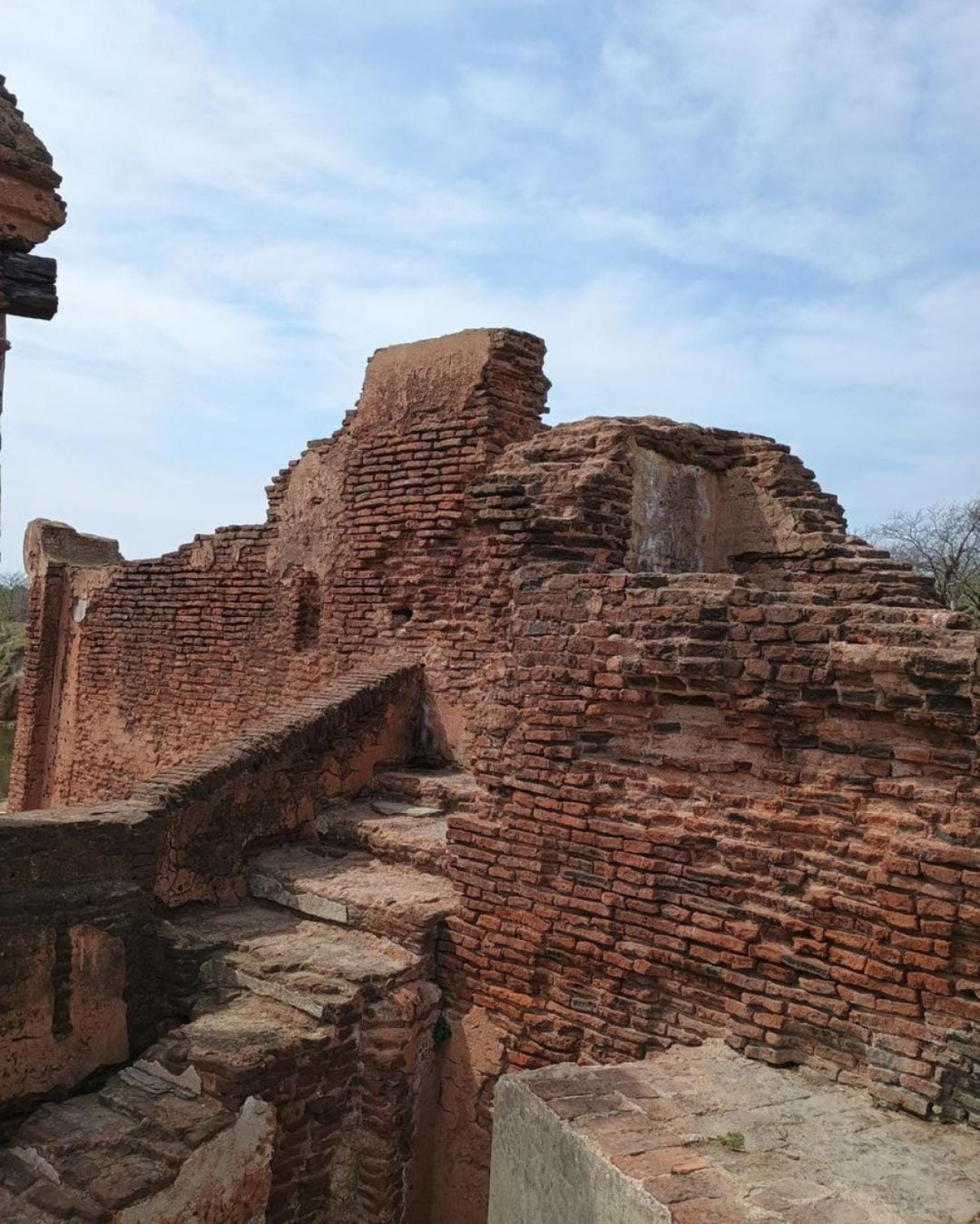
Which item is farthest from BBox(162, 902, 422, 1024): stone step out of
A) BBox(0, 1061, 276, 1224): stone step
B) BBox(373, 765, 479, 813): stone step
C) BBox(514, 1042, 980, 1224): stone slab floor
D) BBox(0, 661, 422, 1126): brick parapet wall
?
BBox(373, 765, 479, 813): stone step

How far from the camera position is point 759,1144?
291cm

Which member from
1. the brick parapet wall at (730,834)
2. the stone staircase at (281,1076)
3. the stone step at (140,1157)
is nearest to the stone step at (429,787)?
the stone staircase at (281,1076)

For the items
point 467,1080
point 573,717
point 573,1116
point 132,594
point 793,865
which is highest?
point 132,594

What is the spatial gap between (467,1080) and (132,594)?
7.23 metres

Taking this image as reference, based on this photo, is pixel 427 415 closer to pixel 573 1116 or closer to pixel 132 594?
pixel 132 594

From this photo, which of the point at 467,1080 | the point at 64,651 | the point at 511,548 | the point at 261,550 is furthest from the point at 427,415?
the point at 64,651

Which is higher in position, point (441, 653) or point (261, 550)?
point (261, 550)

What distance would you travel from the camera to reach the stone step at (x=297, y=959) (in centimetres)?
433

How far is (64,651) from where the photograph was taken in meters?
11.4

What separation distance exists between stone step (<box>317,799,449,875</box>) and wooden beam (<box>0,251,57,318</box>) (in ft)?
10.7

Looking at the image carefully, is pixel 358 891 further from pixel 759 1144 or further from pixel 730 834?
pixel 759 1144

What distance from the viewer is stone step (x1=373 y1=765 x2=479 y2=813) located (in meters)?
6.28

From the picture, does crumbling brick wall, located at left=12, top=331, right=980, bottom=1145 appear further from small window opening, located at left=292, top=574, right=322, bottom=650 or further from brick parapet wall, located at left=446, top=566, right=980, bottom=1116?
small window opening, located at left=292, top=574, right=322, bottom=650

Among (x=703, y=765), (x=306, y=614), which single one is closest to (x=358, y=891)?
(x=703, y=765)
